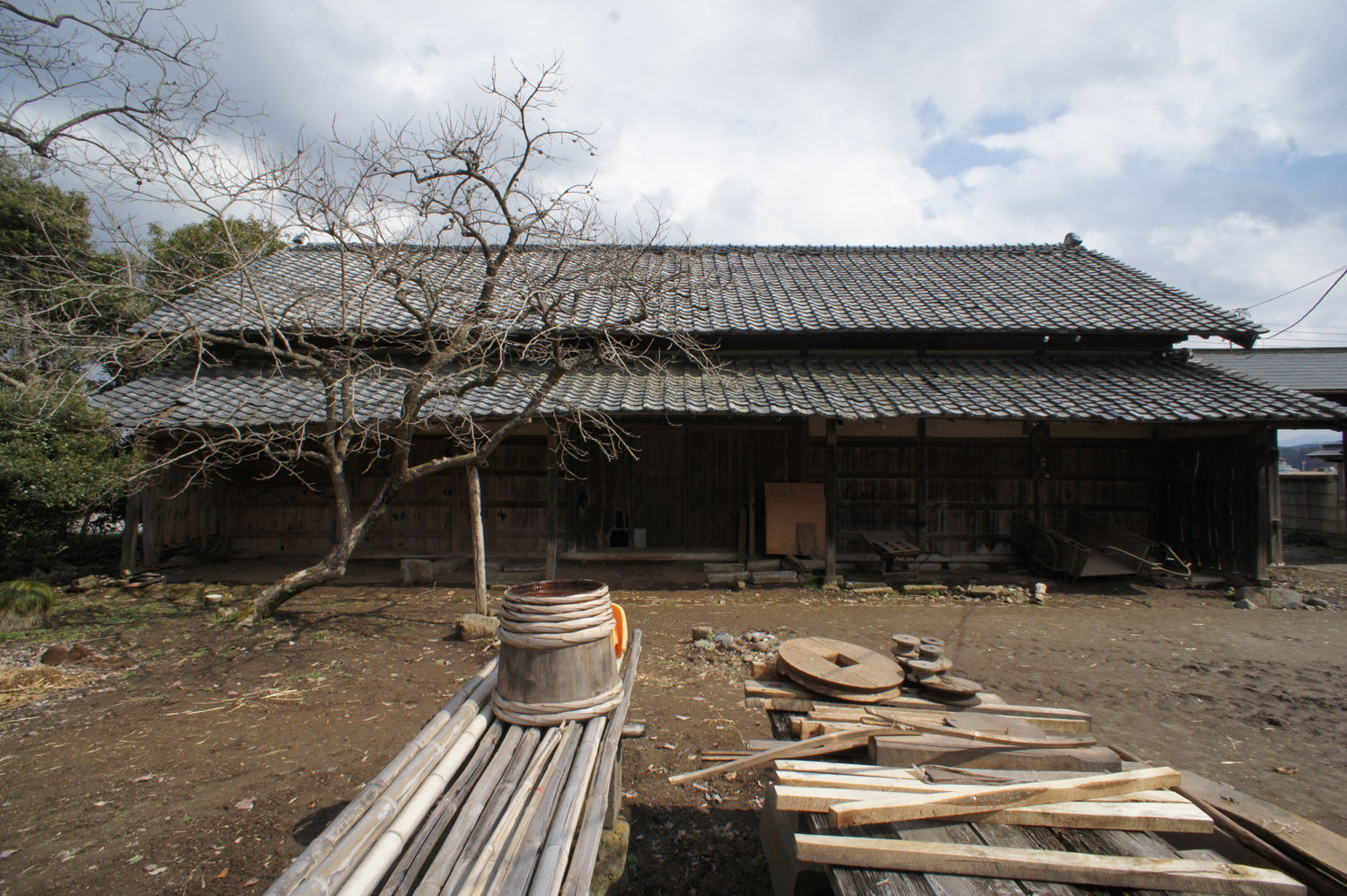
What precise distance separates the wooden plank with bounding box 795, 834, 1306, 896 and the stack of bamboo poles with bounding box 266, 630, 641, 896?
808 millimetres

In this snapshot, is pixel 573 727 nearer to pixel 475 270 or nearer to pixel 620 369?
pixel 620 369

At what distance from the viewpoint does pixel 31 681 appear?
205 inches

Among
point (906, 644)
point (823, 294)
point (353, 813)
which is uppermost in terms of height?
point (823, 294)

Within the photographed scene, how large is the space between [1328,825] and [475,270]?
1330 centimetres

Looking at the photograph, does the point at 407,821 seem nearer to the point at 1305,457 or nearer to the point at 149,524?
the point at 149,524

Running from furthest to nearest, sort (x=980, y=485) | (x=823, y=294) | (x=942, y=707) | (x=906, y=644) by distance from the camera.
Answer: (x=823, y=294)
(x=980, y=485)
(x=906, y=644)
(x=942, y=707)

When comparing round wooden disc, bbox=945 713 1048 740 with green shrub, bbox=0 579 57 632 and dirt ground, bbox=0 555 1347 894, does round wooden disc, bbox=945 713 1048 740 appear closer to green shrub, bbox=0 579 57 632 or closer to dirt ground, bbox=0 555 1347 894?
dirt ground, bbox=0 555 1347 894

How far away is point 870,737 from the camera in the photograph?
2.69 m

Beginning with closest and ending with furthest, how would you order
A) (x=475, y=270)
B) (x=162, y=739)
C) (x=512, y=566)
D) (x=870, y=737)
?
(x=870, y=737) → (x=162, y=739) → (x=512, y=566) → (x=475, y=270)

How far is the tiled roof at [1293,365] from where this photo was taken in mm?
13859

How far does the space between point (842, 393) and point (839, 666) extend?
6.55 m

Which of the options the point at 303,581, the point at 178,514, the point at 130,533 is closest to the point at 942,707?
the point at 303,581

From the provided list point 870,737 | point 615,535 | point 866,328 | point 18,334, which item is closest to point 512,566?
point 615,535

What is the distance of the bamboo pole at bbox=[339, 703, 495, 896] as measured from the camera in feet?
5.73
